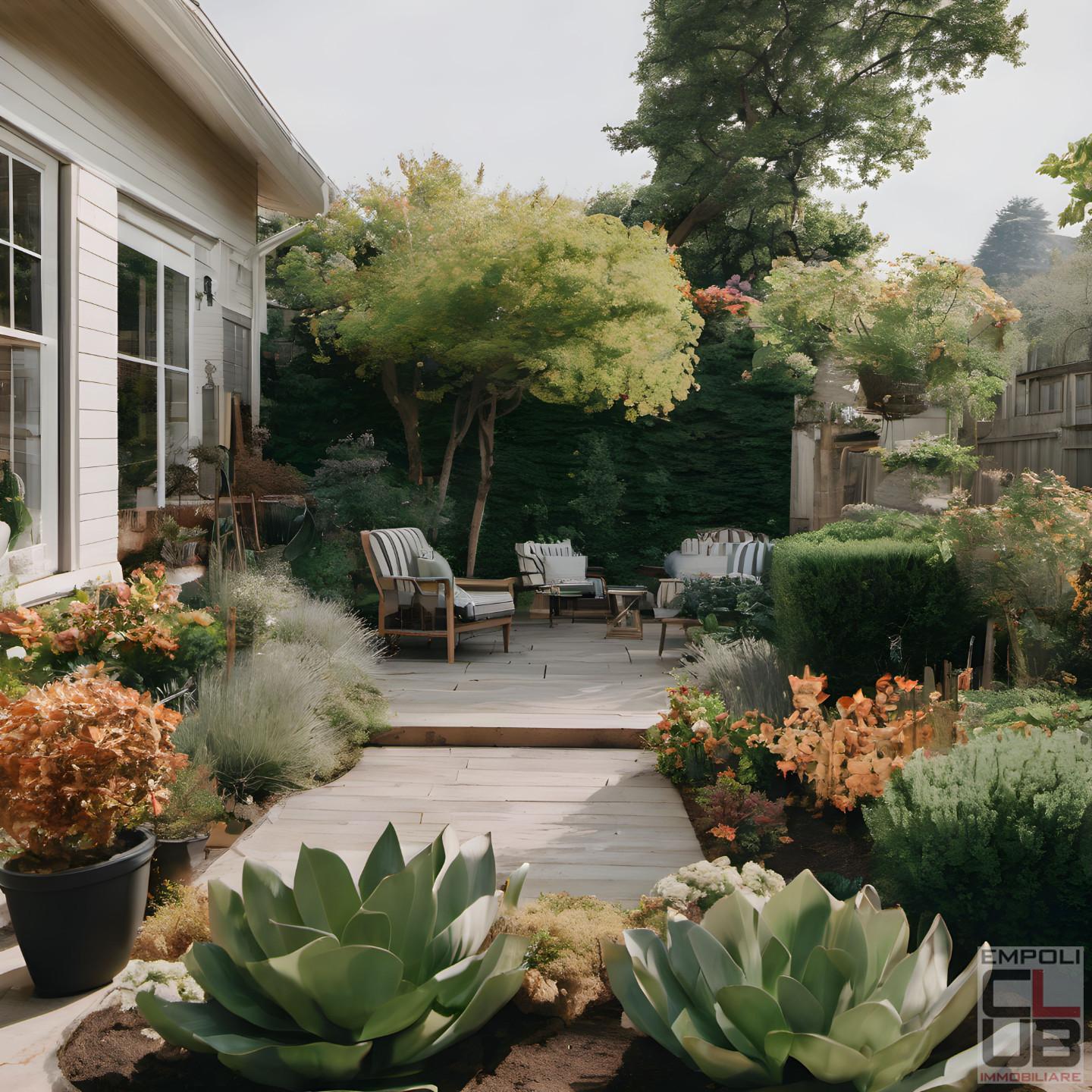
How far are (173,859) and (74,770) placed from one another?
0.93 m

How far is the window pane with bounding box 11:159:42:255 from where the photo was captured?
4512mm

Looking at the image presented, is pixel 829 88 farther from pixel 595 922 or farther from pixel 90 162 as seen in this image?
pixel 595 922

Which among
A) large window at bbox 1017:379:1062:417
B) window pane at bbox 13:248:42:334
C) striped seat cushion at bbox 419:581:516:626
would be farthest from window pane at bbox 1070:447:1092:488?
window pane at bbox 13:248:42:334

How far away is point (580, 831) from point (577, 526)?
7.83m

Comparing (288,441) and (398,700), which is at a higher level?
(288,441)

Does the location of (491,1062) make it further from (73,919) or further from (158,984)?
(73,919)

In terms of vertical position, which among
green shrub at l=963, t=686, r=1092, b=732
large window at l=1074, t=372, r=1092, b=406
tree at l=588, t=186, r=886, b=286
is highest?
tree at l=588, t=186, r=886, b=286

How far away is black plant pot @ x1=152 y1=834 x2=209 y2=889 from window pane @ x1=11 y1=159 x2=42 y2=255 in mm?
2935

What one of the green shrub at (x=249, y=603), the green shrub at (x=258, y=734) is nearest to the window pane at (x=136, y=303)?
the green shrub at (x=249, y=603)

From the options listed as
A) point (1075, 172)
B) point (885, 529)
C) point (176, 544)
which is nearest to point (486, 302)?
point (176, 544)

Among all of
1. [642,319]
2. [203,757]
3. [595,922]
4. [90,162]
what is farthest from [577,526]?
[595,922]

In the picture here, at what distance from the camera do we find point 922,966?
5.80ft

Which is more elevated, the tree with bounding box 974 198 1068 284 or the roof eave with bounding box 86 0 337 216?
the tree with bounding box 974 198 1068 284

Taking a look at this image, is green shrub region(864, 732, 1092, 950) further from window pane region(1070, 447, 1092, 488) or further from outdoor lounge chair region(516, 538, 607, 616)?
outdoor lounge chair region(516, 538, 607, 616)
